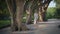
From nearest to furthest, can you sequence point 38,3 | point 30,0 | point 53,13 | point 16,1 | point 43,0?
point 16,1 < point 30,0 < point 38,3 < point 43,0 < point 53,13

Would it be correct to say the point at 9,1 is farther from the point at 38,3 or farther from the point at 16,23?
the point at 38,3

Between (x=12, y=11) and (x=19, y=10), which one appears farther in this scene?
(x=12, y=11)

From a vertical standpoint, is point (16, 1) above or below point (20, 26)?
above

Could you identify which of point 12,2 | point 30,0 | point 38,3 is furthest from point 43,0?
point 12,2

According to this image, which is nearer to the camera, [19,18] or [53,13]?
[19,18]

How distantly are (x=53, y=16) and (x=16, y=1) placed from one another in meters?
51.8

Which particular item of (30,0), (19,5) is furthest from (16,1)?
(30,0)

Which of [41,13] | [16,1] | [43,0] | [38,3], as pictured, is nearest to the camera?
[16,1]

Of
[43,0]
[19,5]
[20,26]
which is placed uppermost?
[43,0]

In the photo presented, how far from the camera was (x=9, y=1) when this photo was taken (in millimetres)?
17875

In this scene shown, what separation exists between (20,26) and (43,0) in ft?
61.6

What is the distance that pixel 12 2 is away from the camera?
18.1m

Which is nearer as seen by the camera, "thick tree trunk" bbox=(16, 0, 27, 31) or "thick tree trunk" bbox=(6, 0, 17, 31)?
"thick tree trunk" bbox=(16, 0, 27, 31)

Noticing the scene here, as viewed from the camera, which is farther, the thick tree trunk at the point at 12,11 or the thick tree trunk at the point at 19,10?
the thick tree trunk at the point at 12,11
